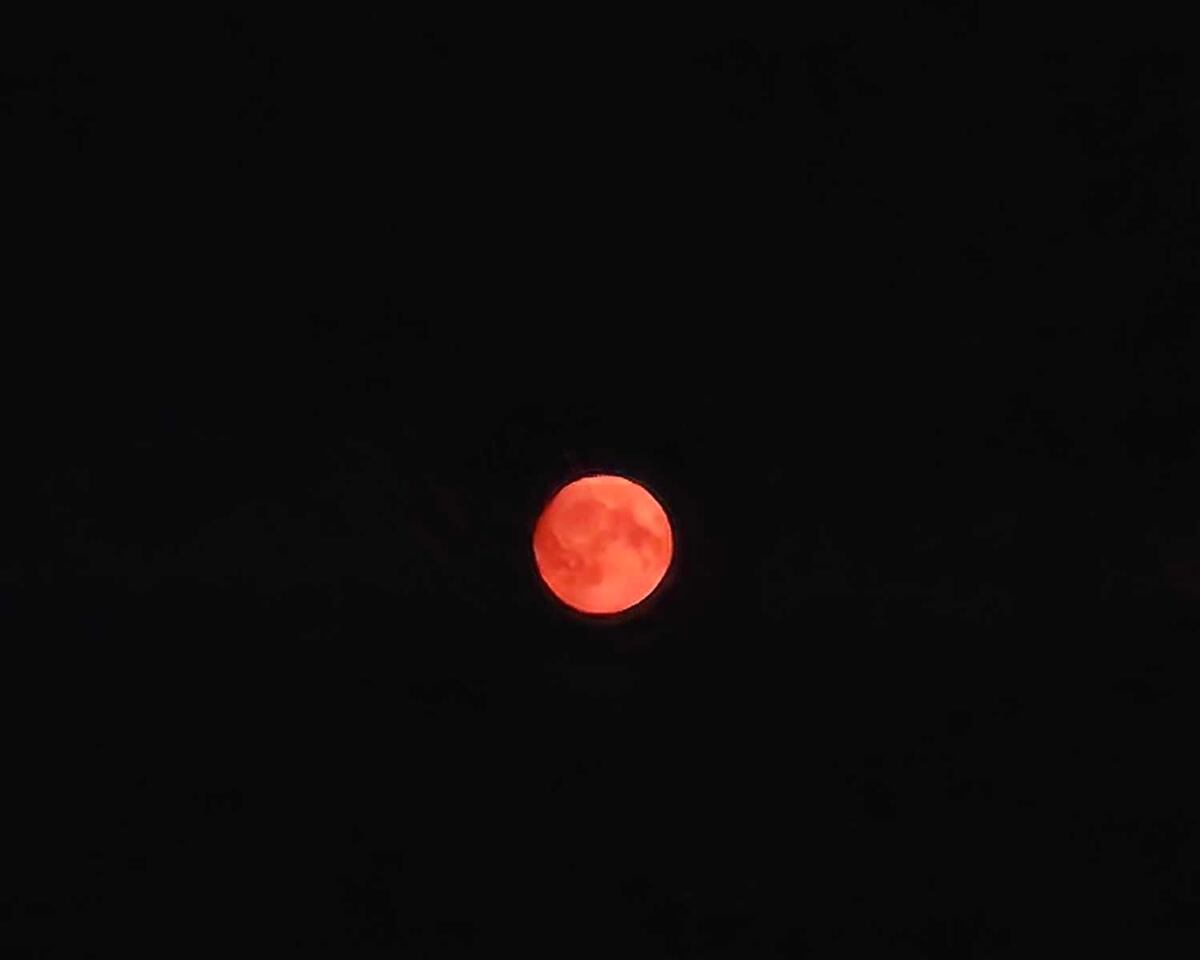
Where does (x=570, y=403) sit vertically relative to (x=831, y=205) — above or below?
below

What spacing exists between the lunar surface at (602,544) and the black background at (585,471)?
35mm

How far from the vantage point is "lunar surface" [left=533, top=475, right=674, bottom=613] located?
1.31 meters

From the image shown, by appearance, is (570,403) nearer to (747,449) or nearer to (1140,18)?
(747,449)

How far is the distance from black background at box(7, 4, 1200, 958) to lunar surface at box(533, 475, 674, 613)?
0.03m

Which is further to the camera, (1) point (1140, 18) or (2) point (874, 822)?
(2) point (874, 822)

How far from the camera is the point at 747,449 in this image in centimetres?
137

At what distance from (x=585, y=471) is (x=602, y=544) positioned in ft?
0.25

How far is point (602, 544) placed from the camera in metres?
1.32

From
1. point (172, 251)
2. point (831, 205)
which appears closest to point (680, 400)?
point (831, 205)

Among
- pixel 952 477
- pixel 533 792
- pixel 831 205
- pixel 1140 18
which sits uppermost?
pixel 1140 18

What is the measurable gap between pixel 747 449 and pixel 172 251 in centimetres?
55

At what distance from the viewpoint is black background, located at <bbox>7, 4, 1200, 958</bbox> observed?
51.2 inches

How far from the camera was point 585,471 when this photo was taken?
4.45ft

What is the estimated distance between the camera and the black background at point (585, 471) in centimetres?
130
